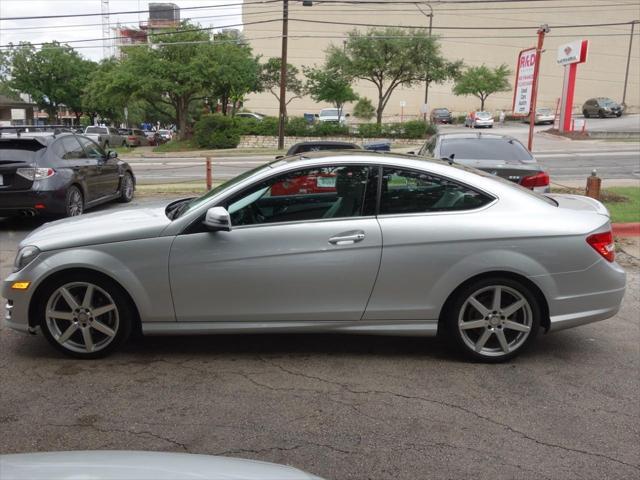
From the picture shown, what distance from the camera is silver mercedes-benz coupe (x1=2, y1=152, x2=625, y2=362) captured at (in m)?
4.17

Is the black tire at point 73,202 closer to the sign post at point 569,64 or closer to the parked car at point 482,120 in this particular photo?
the sign post at point 569,64

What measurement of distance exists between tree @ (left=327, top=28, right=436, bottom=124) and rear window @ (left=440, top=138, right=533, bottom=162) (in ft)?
97.4

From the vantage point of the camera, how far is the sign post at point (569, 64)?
3641cm

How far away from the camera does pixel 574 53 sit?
37281 millimetres

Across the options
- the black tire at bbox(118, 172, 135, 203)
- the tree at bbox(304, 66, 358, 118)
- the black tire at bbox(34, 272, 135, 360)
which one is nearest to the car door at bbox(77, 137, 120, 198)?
the black tire at bbox(118, 172, 135, 203)

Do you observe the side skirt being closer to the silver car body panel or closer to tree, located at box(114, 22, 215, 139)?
the silver car body panel

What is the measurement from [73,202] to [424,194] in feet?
23.5

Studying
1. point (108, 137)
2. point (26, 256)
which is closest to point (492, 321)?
point (26, 256)

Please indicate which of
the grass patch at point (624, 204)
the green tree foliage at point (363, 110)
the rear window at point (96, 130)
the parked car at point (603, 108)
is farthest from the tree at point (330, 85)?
the grass patch at point (624, 204)

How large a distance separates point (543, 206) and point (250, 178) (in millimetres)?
2188

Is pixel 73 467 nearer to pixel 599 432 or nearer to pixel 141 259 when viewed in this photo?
pixel 141 259

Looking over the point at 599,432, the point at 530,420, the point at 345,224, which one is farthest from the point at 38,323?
the point at 599,432

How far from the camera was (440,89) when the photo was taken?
77000 millimetres

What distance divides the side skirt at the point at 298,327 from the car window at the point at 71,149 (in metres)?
6.55
